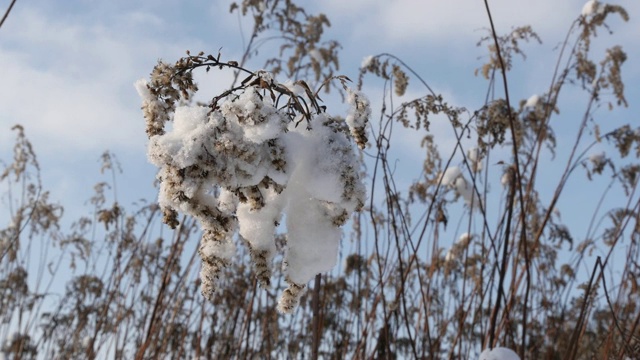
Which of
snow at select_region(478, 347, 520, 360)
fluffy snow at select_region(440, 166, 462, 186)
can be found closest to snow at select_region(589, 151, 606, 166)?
fluffy snow at select_region(440, 166, 462, 186)

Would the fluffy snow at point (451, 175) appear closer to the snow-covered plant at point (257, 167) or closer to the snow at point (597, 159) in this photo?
the snow at point (597, 159)

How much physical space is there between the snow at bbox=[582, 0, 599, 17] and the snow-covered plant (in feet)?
8.86

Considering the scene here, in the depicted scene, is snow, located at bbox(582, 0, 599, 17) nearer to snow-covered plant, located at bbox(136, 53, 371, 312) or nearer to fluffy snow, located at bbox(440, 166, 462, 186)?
fluffy snow, located at bbox(440, 166, 462, 186)

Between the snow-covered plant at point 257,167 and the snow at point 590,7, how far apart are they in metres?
2.70

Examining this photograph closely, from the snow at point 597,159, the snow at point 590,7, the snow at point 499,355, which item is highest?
the snow at point 590,7

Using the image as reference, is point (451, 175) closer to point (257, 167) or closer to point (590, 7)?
point (590, 7)

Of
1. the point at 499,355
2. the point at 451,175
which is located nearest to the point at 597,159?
the point at 451,175

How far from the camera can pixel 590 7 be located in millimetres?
3354

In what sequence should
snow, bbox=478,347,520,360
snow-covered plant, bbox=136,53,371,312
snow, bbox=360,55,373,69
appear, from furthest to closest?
snow, bbox=360,55,373,69 < snow, bbox=478,347,520,360 < snow-covered plant, bbox=136,53,371,312

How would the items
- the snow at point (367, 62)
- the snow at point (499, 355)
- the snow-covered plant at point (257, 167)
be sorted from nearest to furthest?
the snow-covered plant at point (257, 167) < the snow at point (499, 355) < the snow at point (367, 62)

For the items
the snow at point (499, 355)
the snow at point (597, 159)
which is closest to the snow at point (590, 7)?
the snow at point (597, 159)

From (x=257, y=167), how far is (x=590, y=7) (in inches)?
117

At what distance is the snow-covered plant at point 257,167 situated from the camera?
0.88 meters

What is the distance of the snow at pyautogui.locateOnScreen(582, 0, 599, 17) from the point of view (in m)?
3.33
